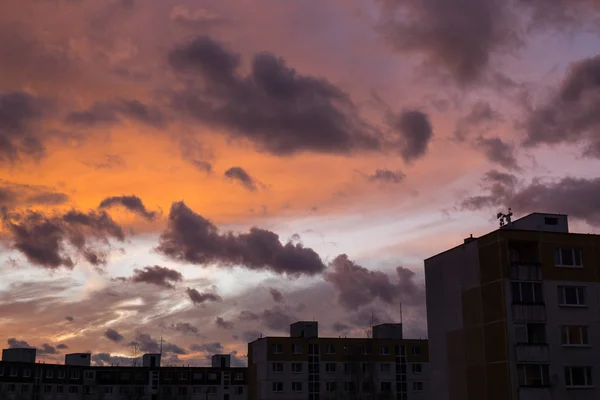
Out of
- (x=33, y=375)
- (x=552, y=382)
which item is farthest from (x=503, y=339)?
(x=33, y=375)

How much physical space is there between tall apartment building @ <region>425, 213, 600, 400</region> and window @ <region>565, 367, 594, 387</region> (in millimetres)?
85

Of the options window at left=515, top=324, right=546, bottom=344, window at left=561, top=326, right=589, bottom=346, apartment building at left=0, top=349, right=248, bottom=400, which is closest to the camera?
window at left=515, top=324, right=546, bottom=344

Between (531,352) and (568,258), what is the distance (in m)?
9.48

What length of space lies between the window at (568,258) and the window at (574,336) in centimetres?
549

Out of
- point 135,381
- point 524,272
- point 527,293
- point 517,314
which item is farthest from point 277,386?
point 524,272

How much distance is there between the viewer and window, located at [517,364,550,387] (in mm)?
63000

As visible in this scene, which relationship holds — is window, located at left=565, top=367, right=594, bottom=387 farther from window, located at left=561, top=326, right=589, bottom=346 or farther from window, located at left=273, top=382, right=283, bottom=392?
window, located at left=273, top=382, right=283, bottom=392

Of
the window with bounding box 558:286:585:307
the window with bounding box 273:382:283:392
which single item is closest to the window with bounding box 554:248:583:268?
the window with bounding box 558:286:585:307

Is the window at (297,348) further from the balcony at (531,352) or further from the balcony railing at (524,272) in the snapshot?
the balcony at (531,352)

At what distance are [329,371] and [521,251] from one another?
78.1m

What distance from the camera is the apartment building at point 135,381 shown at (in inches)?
6452

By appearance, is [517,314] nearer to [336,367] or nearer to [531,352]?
[531,352]

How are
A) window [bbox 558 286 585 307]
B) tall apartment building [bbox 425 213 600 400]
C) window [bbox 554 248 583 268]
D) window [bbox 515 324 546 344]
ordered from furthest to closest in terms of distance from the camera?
window [bbox 554 248 583 268], window [bbox 558 286 585 307], window [bbox 515 324 546 344], tall apartment building [bbox 425 213 600 400]

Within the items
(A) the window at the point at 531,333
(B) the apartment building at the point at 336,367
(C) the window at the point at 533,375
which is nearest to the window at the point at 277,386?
(B) the apartment building at the point at 336,367
